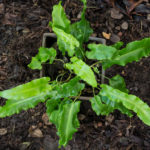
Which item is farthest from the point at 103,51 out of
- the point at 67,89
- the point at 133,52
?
the point at 67,89

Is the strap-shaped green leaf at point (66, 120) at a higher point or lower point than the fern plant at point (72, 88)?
lower

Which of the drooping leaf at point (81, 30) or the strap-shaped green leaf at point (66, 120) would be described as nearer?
the strap-shaped green leaf at point (66, 120)

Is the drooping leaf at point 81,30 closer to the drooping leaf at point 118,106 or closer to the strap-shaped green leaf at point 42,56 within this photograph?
the strap-shaped green leaf at point 42,56

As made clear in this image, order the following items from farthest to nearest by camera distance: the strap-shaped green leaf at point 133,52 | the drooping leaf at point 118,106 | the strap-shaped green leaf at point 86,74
Result: the drooping leaf at point 118,106
the strap-shaped green leaf at point 133,52
the strap-shaped green leaf at point 86,74

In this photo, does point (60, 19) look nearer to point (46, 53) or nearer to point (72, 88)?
point (46, 53)

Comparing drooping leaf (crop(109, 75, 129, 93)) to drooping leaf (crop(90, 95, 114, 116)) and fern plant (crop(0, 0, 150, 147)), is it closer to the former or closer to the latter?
fern plant (crop(0, 0, 150, 147))

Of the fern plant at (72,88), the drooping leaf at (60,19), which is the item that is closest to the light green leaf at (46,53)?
the fern plant at (72,88)

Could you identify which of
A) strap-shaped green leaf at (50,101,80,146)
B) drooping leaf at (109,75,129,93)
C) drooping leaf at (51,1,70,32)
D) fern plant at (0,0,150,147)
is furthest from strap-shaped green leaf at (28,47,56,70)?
drooping leaf at (109,75,129,93)
